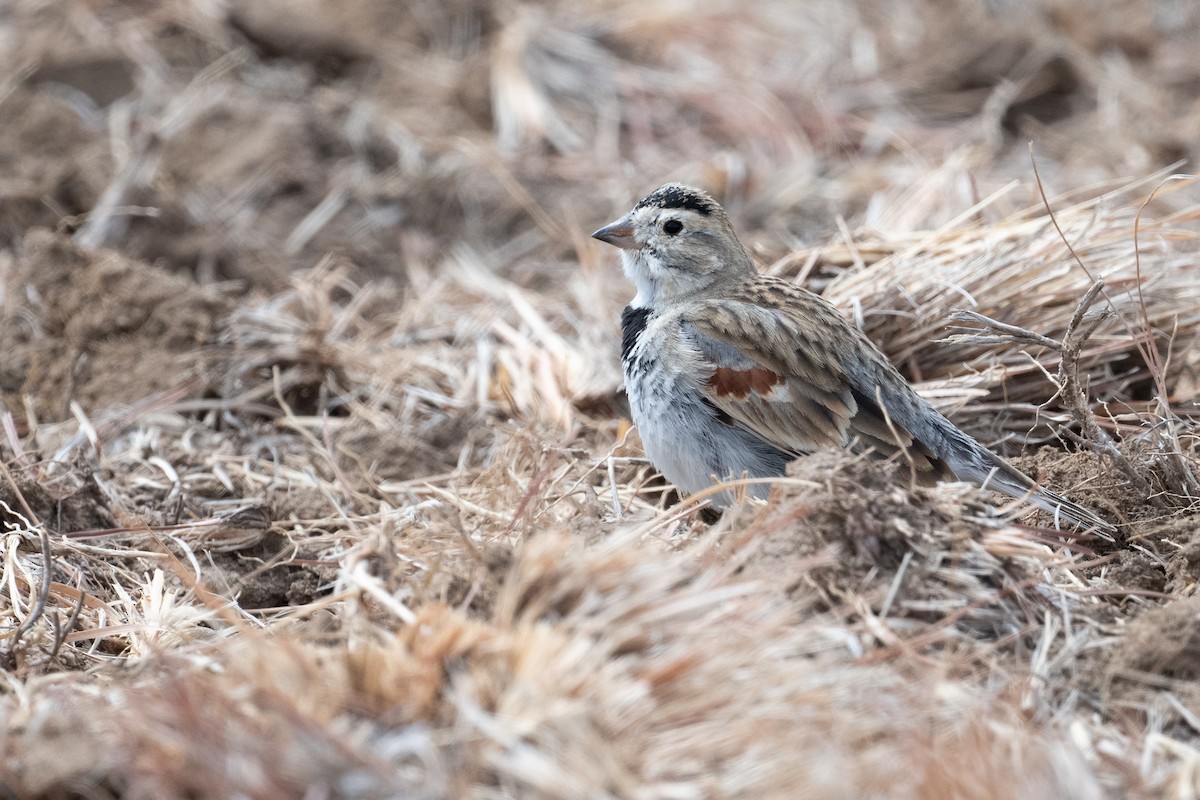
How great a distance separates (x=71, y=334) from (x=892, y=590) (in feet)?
12.1

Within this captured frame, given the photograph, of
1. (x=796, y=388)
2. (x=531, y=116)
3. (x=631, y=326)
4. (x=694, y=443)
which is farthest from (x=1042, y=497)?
(x=531, y=116)

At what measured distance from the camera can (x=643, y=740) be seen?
2.50 metres

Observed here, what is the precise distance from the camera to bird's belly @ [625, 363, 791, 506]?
4.09 m

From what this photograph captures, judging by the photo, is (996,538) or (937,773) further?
(996,538)

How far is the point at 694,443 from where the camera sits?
13.5 feet

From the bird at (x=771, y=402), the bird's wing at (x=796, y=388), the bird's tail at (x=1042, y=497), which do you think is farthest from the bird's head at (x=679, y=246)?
the bird's tail at (x=1042, y=497)

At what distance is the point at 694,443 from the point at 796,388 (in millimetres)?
367

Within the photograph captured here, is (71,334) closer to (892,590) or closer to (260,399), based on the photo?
(260,399)

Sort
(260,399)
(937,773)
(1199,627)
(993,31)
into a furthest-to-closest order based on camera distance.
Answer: (993,31) < (260,399) < (1199,627) < (937,773)

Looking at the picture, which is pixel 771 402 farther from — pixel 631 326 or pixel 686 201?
pixel 686 201

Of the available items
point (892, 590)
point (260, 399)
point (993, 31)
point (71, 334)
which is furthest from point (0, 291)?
point (993, 31)

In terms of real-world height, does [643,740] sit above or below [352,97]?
below

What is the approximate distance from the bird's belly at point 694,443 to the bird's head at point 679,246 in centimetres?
54

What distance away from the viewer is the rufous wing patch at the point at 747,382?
13.4 feet
